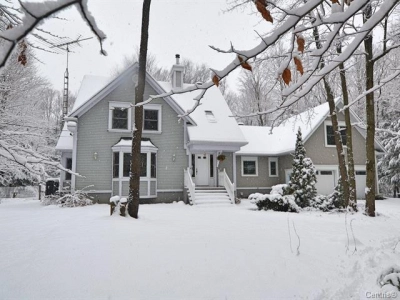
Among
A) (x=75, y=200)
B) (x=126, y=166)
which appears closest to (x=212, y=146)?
(x=126, y=166)

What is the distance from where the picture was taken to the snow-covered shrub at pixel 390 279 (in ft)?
11.2

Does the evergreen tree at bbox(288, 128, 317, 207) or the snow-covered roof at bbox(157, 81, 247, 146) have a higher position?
the snow-covered roof at bbox(157, 81, 247, 146)

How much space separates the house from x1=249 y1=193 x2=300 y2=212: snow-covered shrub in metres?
2.54

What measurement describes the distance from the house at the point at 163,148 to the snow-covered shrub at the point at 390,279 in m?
8.95

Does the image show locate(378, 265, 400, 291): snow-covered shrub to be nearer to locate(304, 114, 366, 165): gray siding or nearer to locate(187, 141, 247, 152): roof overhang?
locate(187, 141, 247, 152): roof overhang

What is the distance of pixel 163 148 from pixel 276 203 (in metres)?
6.44

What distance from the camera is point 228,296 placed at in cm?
331

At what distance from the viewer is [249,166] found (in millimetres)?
17750

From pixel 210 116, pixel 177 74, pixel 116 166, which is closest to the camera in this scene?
pixel 116 166

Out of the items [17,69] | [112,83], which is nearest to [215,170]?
[112,83]

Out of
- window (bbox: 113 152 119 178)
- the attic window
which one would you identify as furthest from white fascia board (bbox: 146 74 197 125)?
window (bbox: 113 152 119 178)

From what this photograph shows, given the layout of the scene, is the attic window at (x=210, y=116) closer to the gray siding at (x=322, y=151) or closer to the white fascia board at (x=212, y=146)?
the white fascia board at (x=212, y=146)

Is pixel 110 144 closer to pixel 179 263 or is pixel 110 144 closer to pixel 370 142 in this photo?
pixel 179 263

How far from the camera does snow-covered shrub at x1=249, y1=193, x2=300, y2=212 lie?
35.8 feet
